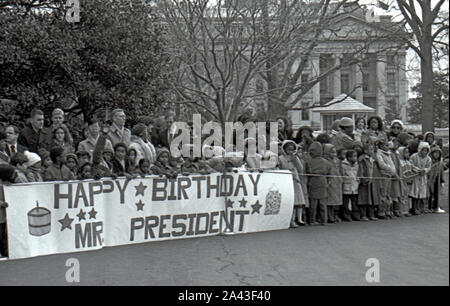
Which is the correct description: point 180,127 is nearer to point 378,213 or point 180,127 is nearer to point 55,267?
point 378,213

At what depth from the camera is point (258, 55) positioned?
55.7 ft

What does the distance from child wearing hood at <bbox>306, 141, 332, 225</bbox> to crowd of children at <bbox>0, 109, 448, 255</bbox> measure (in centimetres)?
2

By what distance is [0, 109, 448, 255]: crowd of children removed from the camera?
9469mm

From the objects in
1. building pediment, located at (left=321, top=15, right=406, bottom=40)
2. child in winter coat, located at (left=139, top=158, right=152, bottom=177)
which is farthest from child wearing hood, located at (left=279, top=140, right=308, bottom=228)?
building pediment, located at (left=321, top=15, right=406, bottom=40)

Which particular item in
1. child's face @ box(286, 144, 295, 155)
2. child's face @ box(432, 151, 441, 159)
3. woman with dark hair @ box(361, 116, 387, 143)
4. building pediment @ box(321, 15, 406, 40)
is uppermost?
building pediment @ box(321, 15, 406, 40)

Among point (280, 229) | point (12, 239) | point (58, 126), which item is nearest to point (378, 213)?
point (280, 229)

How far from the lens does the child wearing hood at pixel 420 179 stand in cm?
1333

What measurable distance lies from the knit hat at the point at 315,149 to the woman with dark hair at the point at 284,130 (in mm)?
788

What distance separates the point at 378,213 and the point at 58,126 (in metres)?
6.51

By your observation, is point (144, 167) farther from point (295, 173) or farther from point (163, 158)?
point (295, 173)

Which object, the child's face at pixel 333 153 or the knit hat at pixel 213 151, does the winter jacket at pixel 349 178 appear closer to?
the child's face at pixel 333 153

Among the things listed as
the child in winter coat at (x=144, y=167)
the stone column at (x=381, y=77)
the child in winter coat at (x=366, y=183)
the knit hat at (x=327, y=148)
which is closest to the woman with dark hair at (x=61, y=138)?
the child in winter coat at (x=144, y=167)

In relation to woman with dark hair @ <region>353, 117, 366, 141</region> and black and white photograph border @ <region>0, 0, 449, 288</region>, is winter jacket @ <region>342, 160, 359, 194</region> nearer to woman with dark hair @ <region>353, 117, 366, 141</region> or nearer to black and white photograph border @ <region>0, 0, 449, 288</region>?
black and white photograph border @ <region>0, 0, 449, 288</region>
